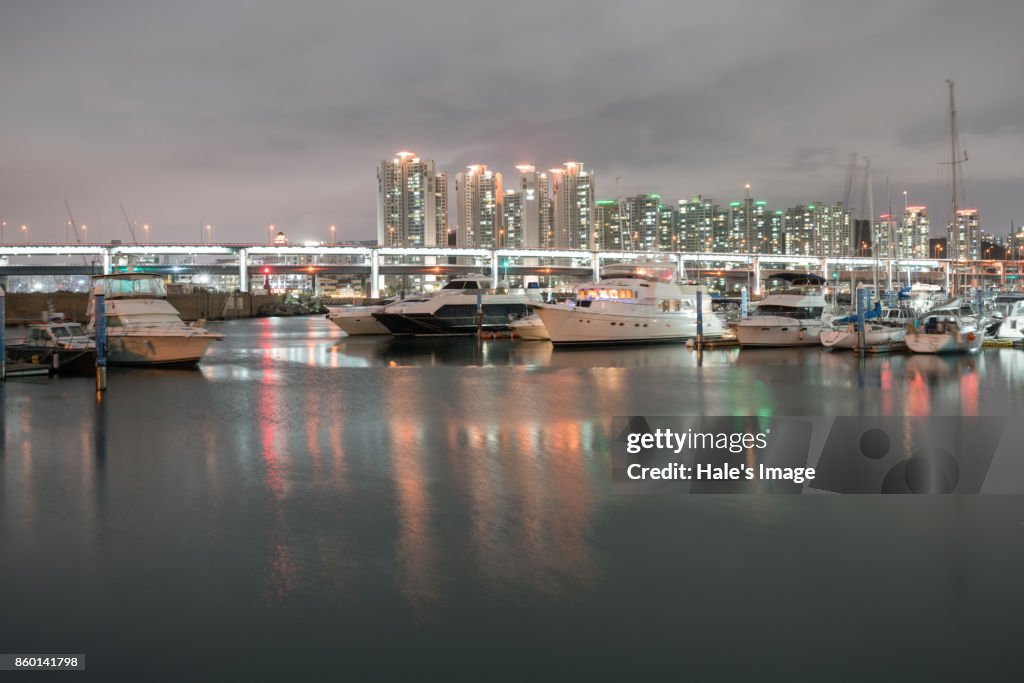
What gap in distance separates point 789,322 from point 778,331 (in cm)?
65

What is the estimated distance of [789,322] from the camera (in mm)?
34156

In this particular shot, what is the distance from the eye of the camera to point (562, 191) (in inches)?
7092

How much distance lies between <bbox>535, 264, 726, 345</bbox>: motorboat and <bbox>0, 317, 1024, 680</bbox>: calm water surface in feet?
61.5

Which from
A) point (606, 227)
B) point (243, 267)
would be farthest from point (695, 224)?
point (243, 267)

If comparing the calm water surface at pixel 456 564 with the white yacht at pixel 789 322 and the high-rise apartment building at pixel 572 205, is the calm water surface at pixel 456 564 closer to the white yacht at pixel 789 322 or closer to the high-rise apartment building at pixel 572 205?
the white yacht at pixel 789 322

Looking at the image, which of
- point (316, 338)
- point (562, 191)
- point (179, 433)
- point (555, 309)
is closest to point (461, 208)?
point (562, 191)

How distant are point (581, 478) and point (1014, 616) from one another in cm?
561

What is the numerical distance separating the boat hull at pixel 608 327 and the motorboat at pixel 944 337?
347 inches

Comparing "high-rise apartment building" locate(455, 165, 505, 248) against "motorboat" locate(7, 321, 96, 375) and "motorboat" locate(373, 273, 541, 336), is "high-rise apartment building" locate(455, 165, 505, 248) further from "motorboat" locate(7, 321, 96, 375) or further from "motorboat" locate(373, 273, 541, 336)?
"motorboat" locate(7, 321, 96, 375)

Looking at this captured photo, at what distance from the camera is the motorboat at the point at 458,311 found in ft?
140

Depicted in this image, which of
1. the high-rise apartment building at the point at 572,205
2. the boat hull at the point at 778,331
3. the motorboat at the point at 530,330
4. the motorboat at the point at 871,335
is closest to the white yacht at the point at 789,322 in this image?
the boat hull at the point at 778,331

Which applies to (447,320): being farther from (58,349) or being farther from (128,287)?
(58,349)

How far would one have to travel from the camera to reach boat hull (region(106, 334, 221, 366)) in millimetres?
25620

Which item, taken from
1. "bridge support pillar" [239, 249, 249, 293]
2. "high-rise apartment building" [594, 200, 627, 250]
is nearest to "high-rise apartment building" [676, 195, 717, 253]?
"high-rise apartment building" [594, 200, 627, 250]
